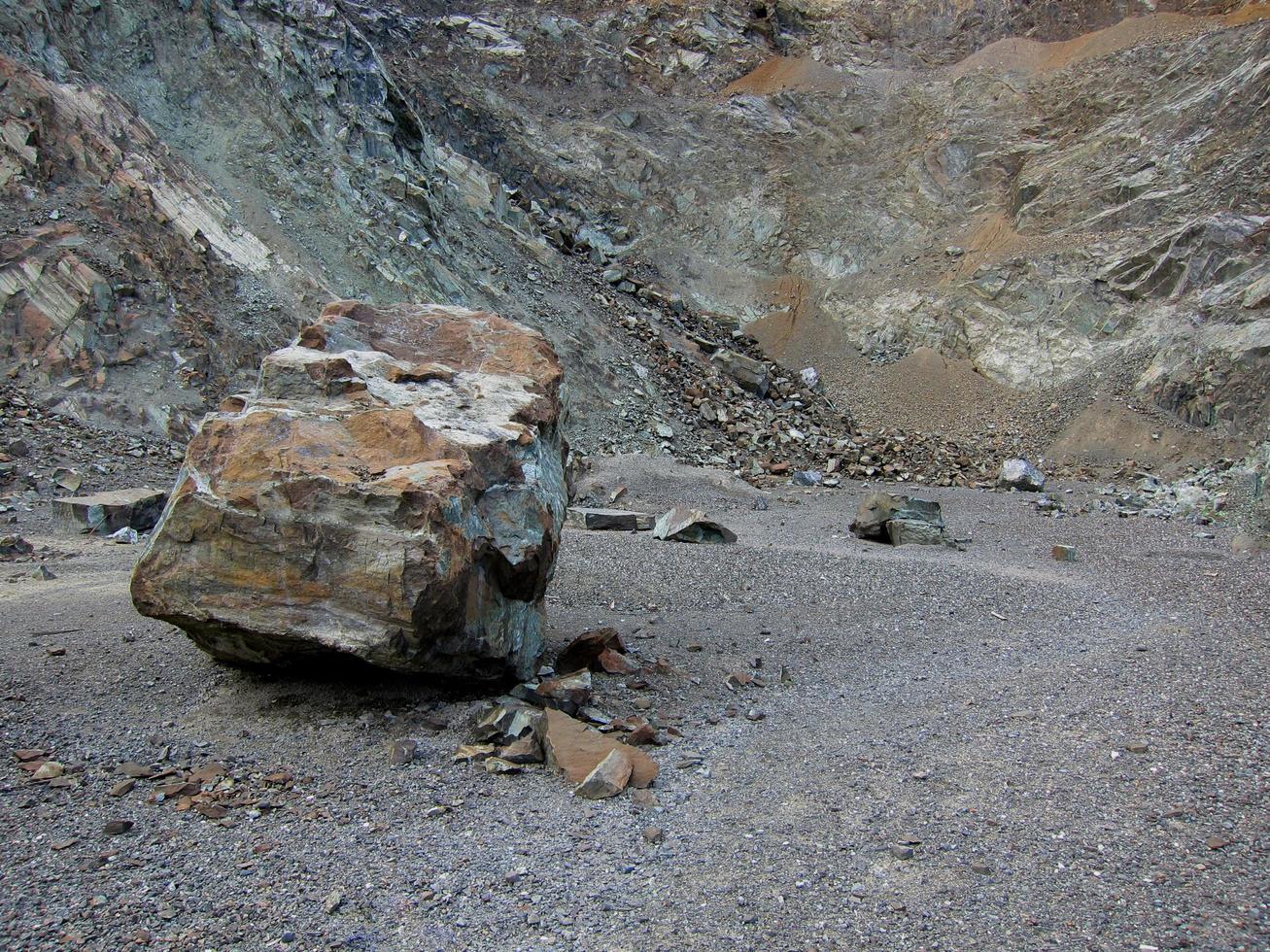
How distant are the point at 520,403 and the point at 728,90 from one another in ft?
90.6

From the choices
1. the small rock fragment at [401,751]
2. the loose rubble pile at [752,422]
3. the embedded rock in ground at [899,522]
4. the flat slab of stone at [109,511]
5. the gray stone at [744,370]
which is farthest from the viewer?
the gray stone at [744,370]

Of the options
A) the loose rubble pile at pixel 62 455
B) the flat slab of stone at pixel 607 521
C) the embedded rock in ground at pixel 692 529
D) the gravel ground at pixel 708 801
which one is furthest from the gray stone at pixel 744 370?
the gravel ground at pixel 708 801

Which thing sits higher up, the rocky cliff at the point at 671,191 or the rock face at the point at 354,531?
the rocky cliff at the point at 671,191

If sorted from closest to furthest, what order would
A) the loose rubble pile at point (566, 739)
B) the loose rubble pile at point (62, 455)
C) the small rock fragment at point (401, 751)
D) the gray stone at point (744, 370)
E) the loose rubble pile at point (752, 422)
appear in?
1. the loose rubble pile at point (566, 739)
2. the small rock fragment at point (401, 751)
3. the loose rubble pile at point (62, 455)
4. the loose rubble pile at point (752, 422)
5. the gray stone at point (744, 370)

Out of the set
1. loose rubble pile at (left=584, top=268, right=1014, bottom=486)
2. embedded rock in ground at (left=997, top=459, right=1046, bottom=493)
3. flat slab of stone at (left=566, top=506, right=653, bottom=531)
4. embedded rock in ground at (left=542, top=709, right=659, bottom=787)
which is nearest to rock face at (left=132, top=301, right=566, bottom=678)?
embedded rock in ground at (left=542, top=709, right=659, bottom=787)

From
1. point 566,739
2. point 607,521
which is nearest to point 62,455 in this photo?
point 607,521

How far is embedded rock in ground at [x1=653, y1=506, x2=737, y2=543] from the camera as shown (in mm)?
11125

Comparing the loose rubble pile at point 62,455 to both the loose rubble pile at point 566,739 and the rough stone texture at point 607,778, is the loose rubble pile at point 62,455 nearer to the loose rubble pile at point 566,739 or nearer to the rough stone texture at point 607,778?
the loose rubble pile at point 566,739

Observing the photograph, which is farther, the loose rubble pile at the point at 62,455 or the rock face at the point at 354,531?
the loose rubble pile at the point at 62,455

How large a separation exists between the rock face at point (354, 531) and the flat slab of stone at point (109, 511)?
5641 millimetres

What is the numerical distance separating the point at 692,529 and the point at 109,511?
6.83 metres

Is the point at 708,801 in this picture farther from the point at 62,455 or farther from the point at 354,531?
the point at 62,455

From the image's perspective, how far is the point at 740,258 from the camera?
2611 centimetres

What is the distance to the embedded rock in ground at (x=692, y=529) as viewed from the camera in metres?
11.1
